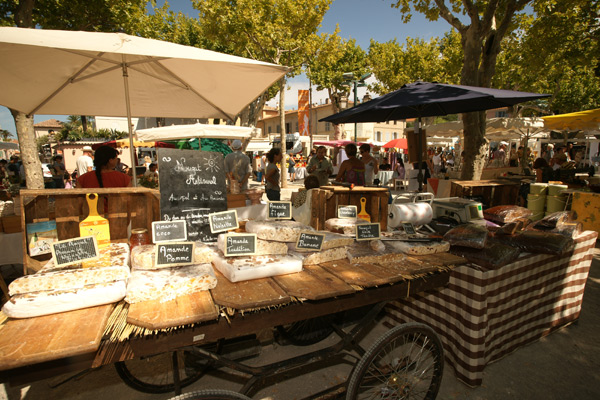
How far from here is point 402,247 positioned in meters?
2.33

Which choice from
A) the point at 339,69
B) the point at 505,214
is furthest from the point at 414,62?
A: the point at 505,214

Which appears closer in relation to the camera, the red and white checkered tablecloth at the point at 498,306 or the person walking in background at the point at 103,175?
the red and white checkered tablecloth at the point at 498,306

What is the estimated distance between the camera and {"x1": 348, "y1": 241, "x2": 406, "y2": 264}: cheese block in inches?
81.8

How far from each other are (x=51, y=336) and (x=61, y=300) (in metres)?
0.22

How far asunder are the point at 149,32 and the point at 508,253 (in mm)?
15898

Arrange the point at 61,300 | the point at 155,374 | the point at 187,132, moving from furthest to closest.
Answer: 1. the point at 187,132
2. the point at 155,374
3. the point at 61,300

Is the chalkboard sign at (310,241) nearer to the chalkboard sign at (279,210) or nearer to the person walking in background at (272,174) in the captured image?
the chalkboard sign at (279,210)

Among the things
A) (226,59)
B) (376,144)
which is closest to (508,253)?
(226,59)

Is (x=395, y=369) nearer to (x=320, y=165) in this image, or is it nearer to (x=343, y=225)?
(x=343, y=225)

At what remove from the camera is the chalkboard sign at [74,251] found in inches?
63.6

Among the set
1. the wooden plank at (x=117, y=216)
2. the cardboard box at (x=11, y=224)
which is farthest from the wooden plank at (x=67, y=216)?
the cardboard box at (x=11, y=224)

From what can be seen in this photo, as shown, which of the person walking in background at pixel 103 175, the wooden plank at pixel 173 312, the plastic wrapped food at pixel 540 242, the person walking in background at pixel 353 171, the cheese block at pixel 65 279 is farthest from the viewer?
the person walking in background at pixel 353 171

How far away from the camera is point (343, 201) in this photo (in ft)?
A: 9.86

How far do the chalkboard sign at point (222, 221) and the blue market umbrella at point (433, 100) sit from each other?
2.87 m
